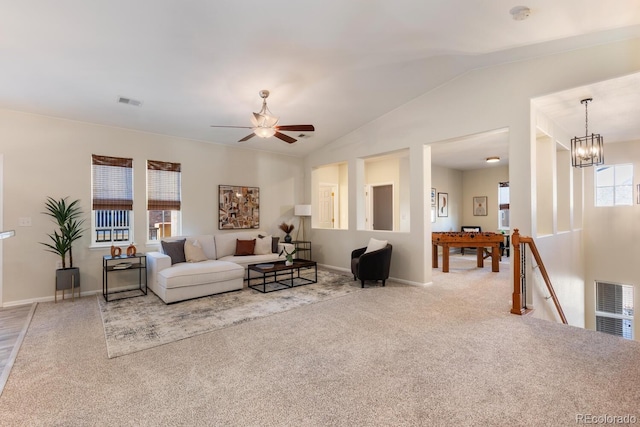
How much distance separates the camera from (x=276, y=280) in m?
5.74

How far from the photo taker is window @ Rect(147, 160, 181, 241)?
5.62 m

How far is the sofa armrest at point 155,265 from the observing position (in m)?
4.73

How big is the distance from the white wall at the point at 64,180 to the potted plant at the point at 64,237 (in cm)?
10

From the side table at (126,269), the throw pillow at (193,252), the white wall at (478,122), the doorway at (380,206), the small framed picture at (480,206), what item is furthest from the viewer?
the small framed picture at (480,206)

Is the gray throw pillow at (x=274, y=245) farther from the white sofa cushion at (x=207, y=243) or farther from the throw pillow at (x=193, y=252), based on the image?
the throw pillow at (x=193, y=252)

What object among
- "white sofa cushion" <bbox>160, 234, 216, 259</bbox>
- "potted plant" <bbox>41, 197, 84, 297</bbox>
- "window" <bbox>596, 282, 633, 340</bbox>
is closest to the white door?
"white sofa cushion" <bbox>160, 234, 216, 259</bbox>

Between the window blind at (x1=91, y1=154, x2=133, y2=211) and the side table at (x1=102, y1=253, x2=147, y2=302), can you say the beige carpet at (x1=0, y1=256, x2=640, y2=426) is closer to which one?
the side table at (x1=102, y1=253, x2=147, y2=302)

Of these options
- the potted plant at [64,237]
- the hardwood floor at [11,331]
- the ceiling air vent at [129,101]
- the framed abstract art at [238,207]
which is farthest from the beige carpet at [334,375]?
the framed abstract art at [238,207]

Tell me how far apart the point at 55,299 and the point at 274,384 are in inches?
166

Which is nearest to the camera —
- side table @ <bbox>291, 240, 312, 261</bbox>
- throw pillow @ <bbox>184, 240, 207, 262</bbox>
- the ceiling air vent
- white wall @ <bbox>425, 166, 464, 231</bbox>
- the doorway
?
the ceiling air vent

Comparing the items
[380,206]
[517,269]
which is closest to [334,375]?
[517,269]

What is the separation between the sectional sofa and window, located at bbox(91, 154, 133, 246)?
79 centimetres

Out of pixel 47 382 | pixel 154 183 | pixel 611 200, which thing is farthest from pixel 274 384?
pixel 611 200

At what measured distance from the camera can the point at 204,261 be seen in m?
5.36
